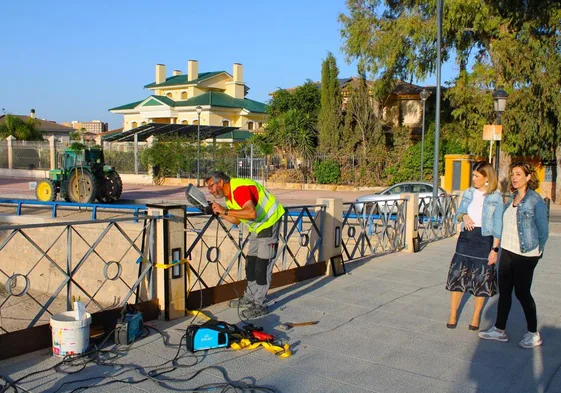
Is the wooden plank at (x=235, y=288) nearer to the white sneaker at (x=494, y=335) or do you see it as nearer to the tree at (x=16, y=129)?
the white sneaker at (x=494, y=335)

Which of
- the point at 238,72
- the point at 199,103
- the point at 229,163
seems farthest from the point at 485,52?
the point at 238,72

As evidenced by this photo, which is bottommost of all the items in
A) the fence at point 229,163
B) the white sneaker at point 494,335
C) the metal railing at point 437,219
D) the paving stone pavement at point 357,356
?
the paving stone pavement at point 357,356

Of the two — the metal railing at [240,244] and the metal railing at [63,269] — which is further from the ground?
the metal railing at [240,244]

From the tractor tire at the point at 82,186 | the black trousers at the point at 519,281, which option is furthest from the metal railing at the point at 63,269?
Result: the black trousers at the point at 519,281

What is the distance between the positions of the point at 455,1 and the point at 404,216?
702 inches

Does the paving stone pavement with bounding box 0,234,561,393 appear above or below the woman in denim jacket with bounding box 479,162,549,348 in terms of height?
below

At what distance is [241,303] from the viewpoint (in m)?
6.43

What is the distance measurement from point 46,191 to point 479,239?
19.6 m

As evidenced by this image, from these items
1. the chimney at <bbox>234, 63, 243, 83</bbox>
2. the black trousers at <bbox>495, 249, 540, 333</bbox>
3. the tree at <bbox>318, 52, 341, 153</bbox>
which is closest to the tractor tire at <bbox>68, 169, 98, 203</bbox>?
the tree at <bbox>318, 52, 341, 153</bbox>

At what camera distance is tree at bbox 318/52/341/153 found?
32.3m

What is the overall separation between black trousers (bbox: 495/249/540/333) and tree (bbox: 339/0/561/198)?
19.8m

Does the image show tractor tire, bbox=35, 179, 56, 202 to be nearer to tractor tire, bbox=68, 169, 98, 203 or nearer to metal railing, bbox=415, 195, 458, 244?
tractor tire, bbox=68, 169, 98, 203

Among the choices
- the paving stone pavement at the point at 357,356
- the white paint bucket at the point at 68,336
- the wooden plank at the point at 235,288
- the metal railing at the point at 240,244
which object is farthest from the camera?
the metal railing at the point at 240,244

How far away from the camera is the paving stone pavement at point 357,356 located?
4.43m
